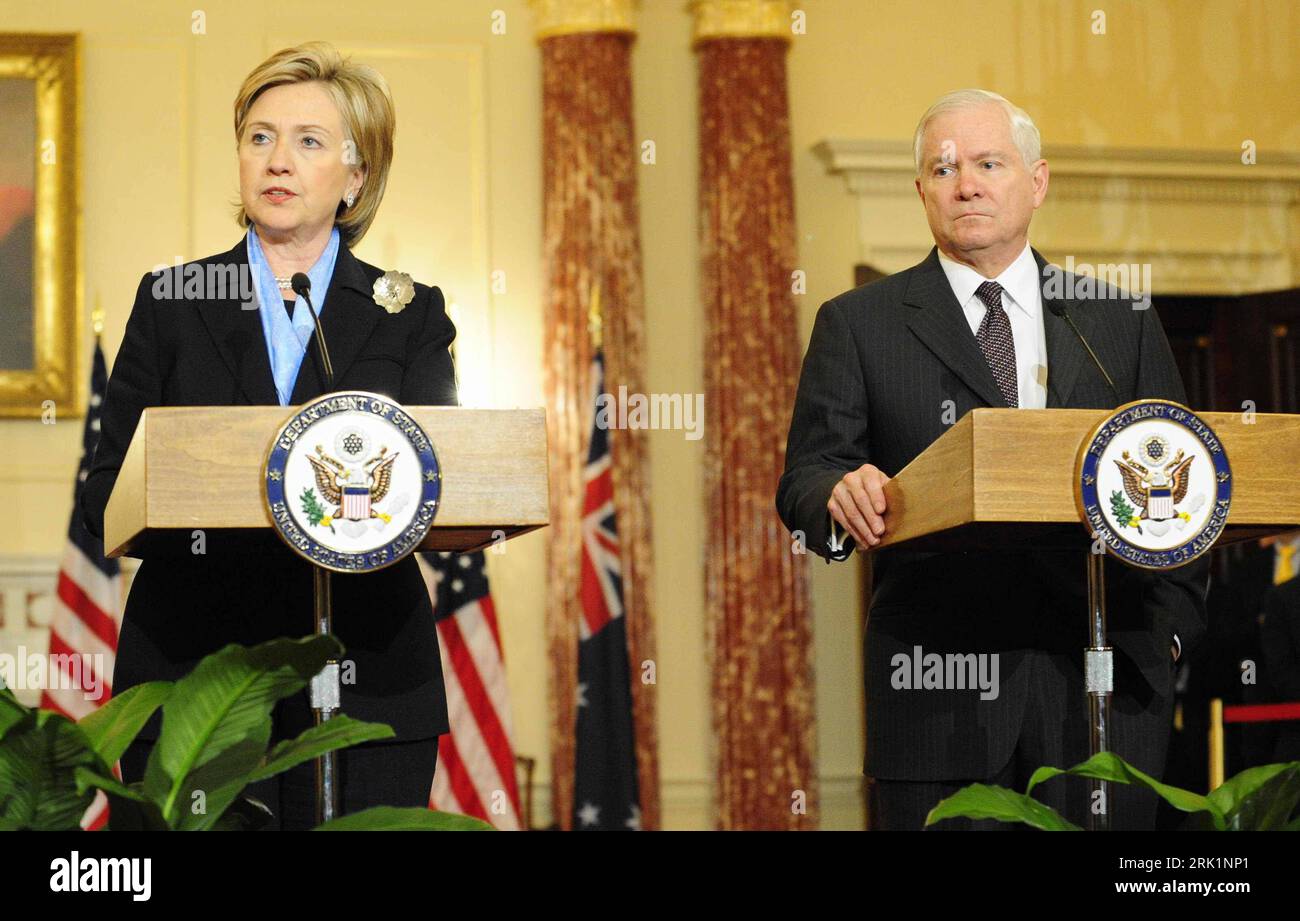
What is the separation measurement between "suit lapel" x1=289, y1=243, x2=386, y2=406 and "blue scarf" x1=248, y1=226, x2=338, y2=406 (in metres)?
0.01

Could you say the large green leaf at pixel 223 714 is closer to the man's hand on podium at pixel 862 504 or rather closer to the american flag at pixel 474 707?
the man's hand on podium at pixel 862 504

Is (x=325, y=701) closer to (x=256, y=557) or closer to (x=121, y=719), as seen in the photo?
(x=121, y=719)

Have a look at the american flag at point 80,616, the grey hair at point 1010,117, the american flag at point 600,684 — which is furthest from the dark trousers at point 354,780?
the american flag at point 600,684

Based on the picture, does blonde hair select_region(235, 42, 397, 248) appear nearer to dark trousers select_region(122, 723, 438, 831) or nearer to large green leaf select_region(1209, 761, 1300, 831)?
dark trousers select_region(122, 723, 438, 831)

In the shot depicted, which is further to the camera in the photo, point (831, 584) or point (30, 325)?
point (831, 584)

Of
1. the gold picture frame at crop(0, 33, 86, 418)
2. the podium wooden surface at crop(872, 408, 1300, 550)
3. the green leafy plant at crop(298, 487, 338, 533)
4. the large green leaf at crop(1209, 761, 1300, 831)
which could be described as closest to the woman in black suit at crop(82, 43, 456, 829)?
the green leafy plant at crop(298, 487, 338, 533)

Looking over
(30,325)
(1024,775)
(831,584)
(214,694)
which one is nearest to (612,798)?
(831,584)

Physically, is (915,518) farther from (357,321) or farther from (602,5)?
(602,5)

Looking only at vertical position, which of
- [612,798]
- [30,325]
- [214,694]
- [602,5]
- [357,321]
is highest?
[602,5]

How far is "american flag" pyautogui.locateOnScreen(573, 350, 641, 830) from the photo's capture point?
6582mm
